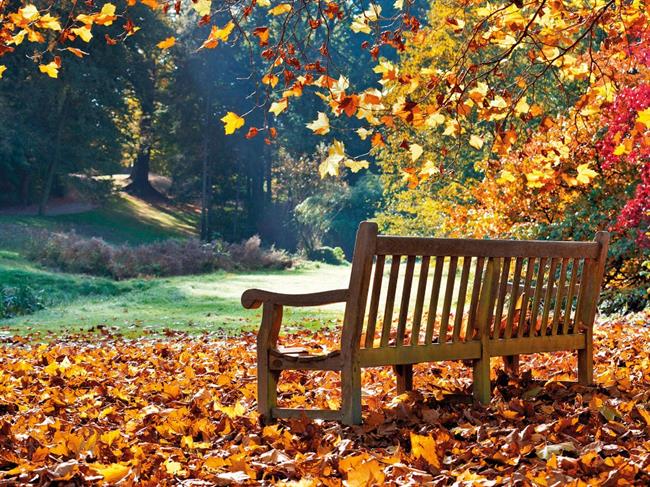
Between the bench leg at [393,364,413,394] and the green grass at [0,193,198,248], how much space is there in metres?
25.2

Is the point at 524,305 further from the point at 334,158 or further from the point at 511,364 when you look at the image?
the point at 334,158

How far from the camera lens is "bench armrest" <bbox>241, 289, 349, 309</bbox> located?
14.5ft

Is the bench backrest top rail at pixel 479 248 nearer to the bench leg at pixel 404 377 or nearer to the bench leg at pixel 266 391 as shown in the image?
the bench leg at pixel 404 377

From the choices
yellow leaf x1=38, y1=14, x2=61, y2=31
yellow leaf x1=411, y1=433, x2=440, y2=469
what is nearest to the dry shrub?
yellow leaf x1=38, y1=14, x2=61, y2=31

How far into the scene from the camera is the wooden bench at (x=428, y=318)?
4.38 meters

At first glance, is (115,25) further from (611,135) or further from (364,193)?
(611,135)

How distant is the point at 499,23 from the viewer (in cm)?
597

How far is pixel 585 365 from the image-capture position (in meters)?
5.39

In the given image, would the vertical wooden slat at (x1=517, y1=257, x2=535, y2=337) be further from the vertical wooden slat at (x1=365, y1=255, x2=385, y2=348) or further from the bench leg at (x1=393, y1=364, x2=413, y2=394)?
the vertical wooden slat at (x1=365, y1=255, x2=385, y2=348)

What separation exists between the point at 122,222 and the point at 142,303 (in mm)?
21110

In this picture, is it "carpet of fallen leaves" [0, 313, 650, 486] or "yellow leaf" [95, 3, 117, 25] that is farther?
"yellow leaf" [95, 3, 117, 25]

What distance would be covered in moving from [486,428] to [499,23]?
3.10m

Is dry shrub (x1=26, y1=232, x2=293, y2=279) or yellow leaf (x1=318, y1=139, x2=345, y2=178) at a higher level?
yellow leaf (x1=318, y1=139, x2=345, y2=178)

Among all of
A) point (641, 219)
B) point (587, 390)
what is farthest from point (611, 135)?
point (587, 390)
